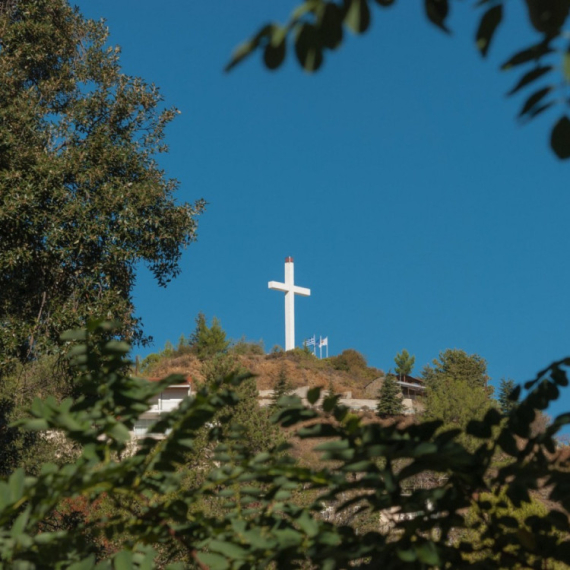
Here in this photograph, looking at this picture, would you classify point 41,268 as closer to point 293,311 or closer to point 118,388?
point 118,388

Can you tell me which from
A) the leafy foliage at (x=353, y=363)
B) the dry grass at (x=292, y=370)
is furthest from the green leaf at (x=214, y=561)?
the leafy foliage at (x=353, y=363)

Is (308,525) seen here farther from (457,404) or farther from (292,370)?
(292,370)

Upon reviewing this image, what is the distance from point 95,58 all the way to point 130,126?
1.55 m

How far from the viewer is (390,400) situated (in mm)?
49844

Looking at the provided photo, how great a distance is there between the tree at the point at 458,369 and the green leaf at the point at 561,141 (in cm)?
5025

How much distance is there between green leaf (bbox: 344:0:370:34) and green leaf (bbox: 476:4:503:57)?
33cm

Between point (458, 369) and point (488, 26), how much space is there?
2086 inches

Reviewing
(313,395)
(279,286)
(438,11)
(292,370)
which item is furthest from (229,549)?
(292,370)

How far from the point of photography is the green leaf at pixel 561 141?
1.55 meters

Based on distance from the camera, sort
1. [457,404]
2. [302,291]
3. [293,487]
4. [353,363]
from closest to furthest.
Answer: [293,487] < [457,404] < [302,291] < [353,363]

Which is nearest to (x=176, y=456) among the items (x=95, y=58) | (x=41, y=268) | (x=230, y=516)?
(x=230, y=516)

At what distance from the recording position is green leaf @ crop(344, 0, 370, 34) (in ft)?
3.89

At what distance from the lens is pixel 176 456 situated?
204 cm

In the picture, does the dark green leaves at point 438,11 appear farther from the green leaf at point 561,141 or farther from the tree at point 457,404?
the tree at point 457,404
